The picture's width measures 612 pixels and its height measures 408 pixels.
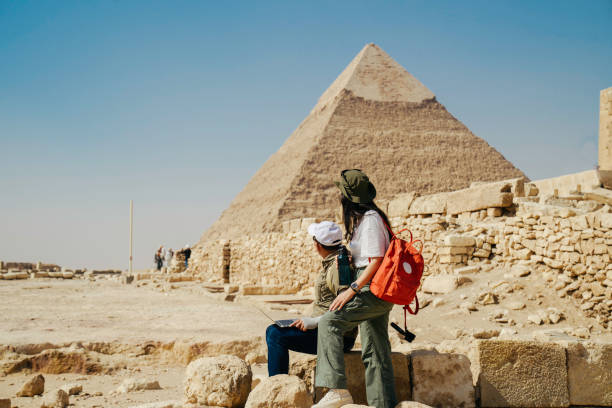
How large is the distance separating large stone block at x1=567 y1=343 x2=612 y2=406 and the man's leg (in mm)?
1409

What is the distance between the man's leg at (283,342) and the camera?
105 inches

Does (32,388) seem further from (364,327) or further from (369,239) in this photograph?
(369,239)

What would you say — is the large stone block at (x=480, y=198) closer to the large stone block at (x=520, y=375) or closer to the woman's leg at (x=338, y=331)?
the large stone block at (x=520, y=375)

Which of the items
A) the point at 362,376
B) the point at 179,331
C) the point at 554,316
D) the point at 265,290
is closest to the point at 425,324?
the point at 554,316

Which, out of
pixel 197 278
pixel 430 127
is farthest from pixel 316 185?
pixel 197 278

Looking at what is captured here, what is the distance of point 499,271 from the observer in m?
7.02

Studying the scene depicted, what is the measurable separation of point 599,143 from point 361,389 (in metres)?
13.4

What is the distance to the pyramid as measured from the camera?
259 ft

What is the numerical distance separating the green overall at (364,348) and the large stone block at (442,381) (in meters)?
0.26

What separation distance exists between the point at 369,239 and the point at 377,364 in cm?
58

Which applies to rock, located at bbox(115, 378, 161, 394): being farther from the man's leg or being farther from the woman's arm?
the woman's arm

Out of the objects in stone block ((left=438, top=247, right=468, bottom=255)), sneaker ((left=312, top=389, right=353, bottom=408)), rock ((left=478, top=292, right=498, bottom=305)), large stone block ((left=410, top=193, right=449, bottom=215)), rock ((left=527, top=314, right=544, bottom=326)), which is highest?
large stone block ((left=410, top=193, right=449, bottom=215))

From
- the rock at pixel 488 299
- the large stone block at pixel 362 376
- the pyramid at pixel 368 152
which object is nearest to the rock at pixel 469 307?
the rock at pixel 488 299

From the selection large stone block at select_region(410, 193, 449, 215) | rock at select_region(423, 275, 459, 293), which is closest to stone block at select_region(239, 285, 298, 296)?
large stone block at select_region(410, 193, 449, 215)
